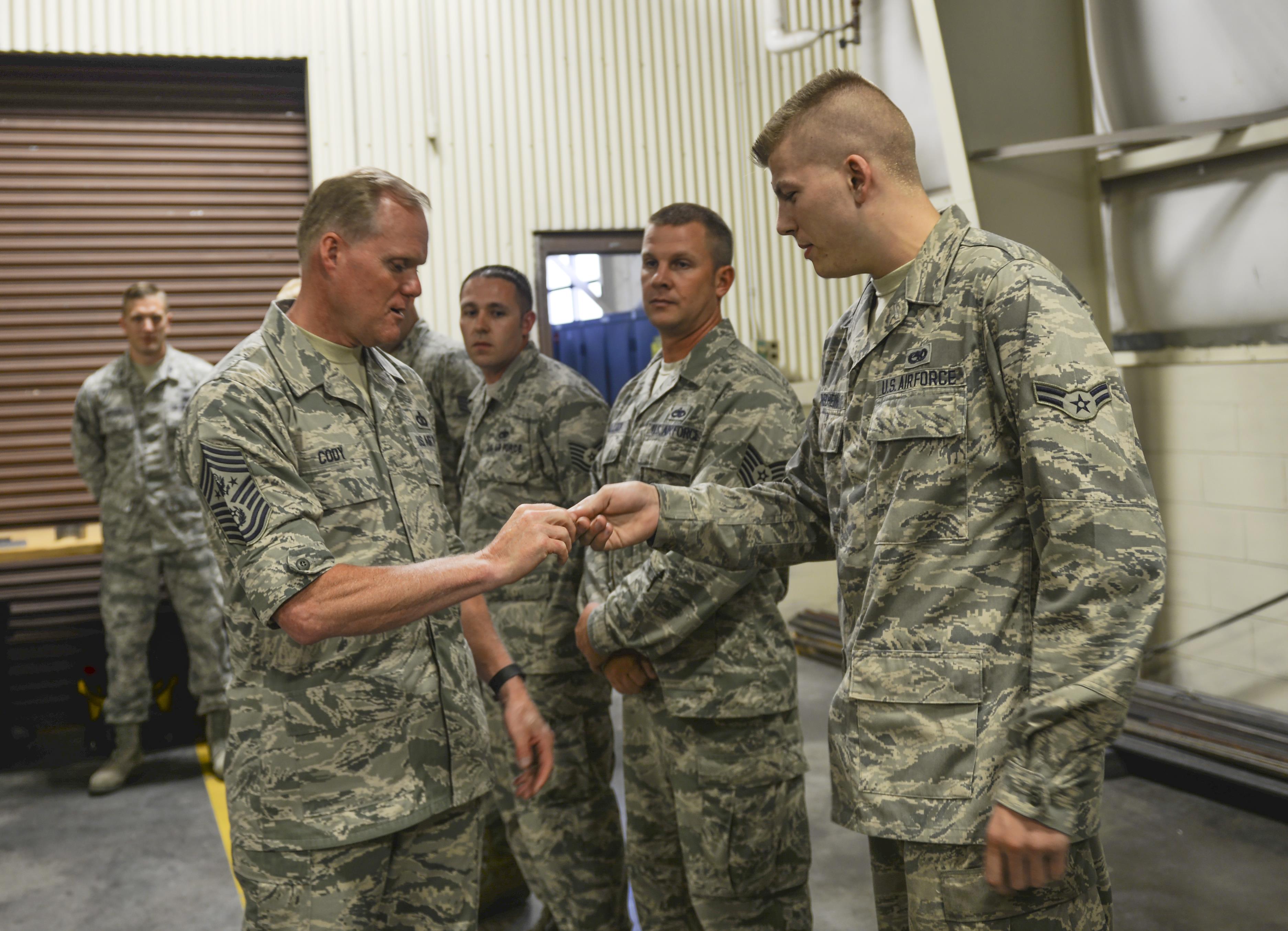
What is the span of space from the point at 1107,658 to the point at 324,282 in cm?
148

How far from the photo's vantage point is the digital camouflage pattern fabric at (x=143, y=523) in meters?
5.02

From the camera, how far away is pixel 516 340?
11.1ft

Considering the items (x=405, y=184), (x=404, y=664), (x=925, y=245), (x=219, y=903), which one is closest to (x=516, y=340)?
(x=405, y=184)

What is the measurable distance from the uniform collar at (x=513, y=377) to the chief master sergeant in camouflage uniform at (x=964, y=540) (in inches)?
63.0

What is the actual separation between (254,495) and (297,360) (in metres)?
0.32

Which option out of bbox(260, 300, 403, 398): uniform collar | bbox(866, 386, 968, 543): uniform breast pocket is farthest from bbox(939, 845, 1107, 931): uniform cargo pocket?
bbox(260, 300, 403, 398): uniform collar

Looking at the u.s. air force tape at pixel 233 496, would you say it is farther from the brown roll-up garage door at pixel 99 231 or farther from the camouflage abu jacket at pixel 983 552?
the brown roll-up garage door at pixel 99 231

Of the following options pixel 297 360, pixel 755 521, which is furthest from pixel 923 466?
pixel 297 360

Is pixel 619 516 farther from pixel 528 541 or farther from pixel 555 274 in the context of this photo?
pixel 555 274

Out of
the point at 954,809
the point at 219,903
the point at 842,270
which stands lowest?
the point at 219,903

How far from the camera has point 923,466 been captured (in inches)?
61.1

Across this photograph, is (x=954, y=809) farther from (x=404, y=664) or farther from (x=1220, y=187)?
(x=1220, y=187)

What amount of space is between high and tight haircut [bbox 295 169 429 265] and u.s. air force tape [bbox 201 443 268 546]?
45cm

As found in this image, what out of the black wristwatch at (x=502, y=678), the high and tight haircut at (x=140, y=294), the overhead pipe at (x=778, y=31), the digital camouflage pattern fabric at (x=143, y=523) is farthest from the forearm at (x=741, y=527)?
the overhead pipe at (x=778, y=31)
